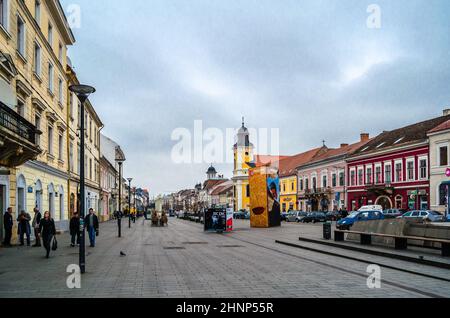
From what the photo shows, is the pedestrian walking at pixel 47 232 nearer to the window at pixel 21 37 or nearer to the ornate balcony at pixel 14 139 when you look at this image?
the ornate balcony at pixel 14 139

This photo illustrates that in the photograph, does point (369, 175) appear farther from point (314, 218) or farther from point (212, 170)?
point (212, 170)

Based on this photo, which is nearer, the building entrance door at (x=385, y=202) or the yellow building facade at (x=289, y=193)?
the building entrance door at (x=385, y=202)

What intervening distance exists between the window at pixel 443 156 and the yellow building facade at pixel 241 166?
235 feet

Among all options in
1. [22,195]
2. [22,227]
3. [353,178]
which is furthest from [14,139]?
[353,178]

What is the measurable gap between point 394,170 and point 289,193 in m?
31.2

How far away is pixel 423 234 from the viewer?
15.4 metres

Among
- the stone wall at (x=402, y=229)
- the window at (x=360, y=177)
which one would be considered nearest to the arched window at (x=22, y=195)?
the stone wall at (x=402, y=229)

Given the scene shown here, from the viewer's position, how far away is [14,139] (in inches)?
600

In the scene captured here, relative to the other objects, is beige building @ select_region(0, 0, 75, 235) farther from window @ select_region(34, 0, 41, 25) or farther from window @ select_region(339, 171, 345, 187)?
window @ select_region(339, 171, 345, 187)

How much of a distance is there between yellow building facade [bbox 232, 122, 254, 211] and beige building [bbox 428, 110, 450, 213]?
70.8m

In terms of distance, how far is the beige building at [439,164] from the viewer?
135 ft

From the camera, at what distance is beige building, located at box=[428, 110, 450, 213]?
4112cm
